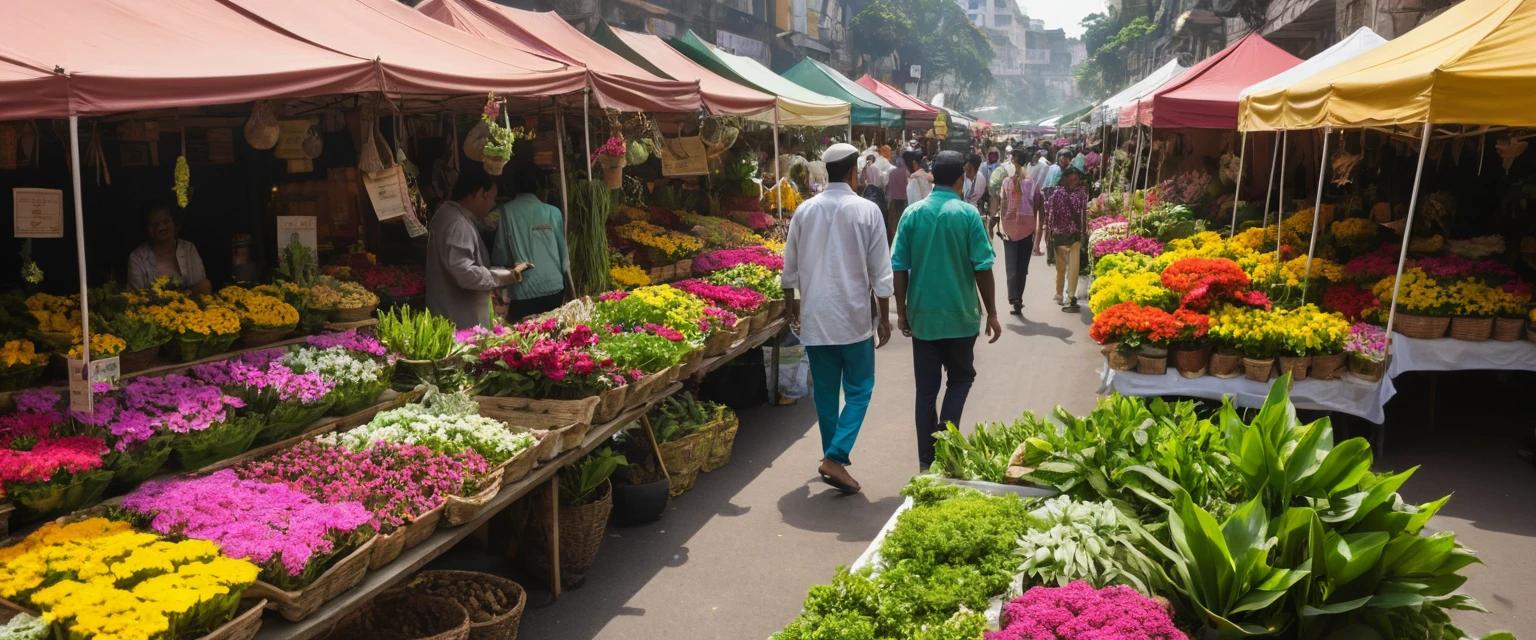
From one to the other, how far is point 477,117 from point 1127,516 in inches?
276

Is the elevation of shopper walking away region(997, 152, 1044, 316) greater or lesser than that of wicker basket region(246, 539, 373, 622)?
greater

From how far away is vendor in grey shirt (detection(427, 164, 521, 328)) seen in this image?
6.99m

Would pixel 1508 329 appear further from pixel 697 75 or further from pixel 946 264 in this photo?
pixel 697 75

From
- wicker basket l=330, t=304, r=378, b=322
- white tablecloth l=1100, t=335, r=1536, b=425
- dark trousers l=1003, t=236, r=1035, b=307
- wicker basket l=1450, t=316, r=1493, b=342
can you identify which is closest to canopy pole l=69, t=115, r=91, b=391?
wicker basket l=330, t=304, r=378, b=322

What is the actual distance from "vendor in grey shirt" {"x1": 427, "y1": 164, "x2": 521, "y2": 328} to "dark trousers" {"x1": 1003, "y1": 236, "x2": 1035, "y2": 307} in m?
7.36

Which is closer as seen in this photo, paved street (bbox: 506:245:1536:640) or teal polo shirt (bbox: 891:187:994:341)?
paved street (bbox: 506:245:1536:640)

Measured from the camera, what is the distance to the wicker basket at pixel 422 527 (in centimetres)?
414

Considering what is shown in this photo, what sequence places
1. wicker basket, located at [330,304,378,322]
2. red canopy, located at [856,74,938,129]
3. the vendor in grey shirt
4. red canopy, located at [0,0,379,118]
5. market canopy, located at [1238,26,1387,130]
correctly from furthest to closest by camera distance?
red canopy, located at [856,74,938,129]
market canopy, located at [1238,26,1387,130]
the vendor in grey shirt
wicker basket, located at [330,304,378,322]
red canopy, located at [0,0,379,118]

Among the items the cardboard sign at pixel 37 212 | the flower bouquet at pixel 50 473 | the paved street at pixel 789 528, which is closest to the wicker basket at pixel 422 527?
the paved street at pixel 789 528

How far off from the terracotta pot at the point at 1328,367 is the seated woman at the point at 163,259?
7.25 m

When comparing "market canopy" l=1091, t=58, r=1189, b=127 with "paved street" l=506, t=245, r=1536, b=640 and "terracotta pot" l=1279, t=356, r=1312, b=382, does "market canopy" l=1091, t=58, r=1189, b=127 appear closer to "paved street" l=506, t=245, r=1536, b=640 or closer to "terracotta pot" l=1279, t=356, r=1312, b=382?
"paved street" l=506, t=245, r=1536, b=640

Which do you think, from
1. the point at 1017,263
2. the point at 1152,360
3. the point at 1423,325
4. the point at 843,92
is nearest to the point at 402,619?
the point at 1152,360

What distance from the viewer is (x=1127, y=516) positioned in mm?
3838

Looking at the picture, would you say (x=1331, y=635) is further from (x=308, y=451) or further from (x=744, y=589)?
(x=308, y=451)
